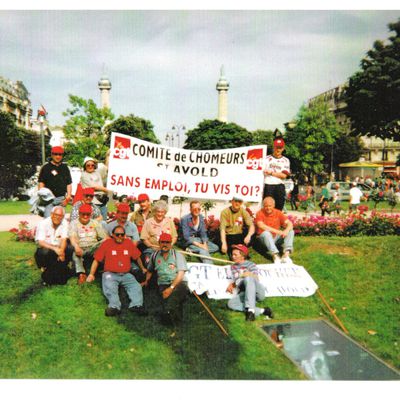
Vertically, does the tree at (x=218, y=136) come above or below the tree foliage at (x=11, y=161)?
above

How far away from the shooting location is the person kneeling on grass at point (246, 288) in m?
6.73

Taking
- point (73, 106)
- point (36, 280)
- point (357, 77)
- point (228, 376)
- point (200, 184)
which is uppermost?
point (357, 77)

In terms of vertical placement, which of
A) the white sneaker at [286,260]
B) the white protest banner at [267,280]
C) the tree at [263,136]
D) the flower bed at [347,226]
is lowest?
the white protest banner at [267,280]

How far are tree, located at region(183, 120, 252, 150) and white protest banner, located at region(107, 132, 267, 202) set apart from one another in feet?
174

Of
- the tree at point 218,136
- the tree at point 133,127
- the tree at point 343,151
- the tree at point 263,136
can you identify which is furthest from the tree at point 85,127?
the tree at point 263,136

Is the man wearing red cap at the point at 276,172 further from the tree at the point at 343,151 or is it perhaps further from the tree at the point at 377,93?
the tree at the point at 343,151

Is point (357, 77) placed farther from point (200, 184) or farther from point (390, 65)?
point (200, 184)

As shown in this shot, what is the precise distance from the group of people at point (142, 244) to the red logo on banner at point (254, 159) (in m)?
0.41

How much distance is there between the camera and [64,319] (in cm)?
648

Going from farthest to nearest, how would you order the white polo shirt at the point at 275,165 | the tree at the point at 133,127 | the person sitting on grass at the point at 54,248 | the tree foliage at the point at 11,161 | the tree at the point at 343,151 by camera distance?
the tree at the point at 343,151, the tree at the point at 133,127, the tree foliage at the point at 11,161, the white polo shirt at the point at 275,165, the person sitting on grass at the point at 54,248

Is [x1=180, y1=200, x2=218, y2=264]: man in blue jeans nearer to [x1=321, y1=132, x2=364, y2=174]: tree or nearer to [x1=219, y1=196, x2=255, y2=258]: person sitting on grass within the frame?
[x1=219, y1=196, x2=255, y2=258]: person sitting on grass

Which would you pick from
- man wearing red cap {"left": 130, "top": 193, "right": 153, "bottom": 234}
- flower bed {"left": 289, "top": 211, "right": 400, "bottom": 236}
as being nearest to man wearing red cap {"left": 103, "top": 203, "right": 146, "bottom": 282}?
man wearing red cap {"left": 130, "top": 193, "right": 153, "bottom": 234}
